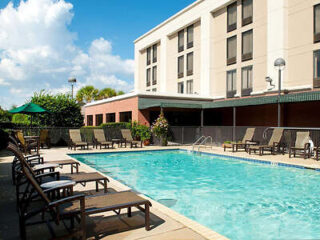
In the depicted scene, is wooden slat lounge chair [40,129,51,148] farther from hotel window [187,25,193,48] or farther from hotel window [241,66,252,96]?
hotel window [187,25,193,48]

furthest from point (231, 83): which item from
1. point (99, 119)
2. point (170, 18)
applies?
point (99, 119)

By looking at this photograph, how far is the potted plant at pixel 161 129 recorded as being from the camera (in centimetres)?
1745

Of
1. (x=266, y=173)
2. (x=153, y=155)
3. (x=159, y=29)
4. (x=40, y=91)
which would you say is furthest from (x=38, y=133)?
(x=159, y=29)

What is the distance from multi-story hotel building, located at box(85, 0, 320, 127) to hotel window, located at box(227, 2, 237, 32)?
0.08 metres

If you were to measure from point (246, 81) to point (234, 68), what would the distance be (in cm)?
171

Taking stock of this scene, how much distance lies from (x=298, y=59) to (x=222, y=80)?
703cm

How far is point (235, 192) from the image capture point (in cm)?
727

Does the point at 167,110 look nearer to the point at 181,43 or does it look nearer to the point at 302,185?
the point at 181,43

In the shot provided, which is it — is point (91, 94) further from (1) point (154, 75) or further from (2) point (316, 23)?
(2) point (316, 23)

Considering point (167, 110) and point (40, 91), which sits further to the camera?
point (167, 110)

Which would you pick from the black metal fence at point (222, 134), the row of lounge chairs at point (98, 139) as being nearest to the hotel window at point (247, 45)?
the black metal fence at point (222, 134)

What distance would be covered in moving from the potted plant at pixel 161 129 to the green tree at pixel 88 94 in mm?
30151

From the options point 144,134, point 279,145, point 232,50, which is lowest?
point 279,145

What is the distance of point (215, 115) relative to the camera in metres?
23.6
